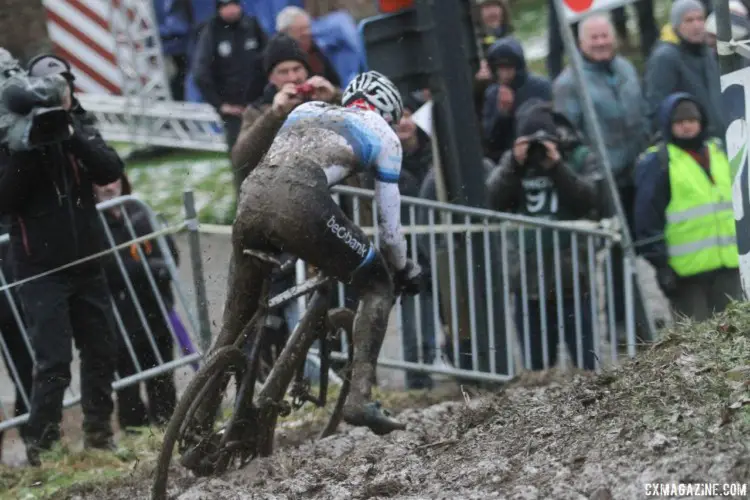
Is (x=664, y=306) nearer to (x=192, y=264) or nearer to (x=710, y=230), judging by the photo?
(x=710, y=230)

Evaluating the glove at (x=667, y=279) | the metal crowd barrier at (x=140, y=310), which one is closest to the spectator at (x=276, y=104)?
the metal crowd barrier at (x=140, y=310)

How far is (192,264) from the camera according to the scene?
385 inches

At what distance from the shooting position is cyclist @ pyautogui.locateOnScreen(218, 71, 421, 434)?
25.9ft

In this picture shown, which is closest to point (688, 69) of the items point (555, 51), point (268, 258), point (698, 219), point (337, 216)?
point (698, 219)

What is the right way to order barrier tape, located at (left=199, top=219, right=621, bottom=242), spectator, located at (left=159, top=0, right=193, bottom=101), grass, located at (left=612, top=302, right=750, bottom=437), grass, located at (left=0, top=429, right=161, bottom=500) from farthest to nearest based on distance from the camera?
spectator, located at (left=159, top=0, right=193, bottom=101) < barrier tape, located at (left=199, top=219, right=621, bottom=242) < grass, located at (left=0, top=429, right=161, bottom=500) < grass, located at (left=612, top=302, right=750, bottom=437)

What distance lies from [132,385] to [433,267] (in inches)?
82.5

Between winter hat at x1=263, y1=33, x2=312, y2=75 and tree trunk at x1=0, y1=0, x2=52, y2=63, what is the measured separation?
1755mm

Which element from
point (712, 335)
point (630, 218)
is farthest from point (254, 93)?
point (712, 335)

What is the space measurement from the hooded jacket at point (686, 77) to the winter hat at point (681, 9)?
0.18 metres

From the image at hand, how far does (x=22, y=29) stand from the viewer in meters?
11.2

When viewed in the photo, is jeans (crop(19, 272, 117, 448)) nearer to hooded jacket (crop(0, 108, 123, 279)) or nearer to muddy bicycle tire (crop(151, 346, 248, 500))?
hooded jacket (crop(0, 108, 123, 279))

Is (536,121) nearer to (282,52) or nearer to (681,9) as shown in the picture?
(282,52)

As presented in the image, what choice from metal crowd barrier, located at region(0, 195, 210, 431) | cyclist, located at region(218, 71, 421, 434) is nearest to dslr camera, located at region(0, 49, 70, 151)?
metal crowd barrier, located at region(0, 195, 210, 431)

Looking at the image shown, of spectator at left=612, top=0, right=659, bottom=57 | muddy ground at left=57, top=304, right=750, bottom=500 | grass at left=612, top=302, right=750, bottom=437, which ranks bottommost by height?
muddy ground at left=57, top=304, right=750, bottom=500
